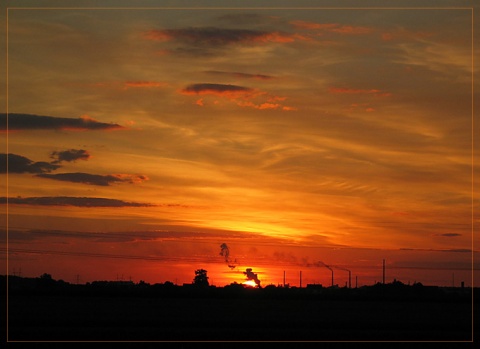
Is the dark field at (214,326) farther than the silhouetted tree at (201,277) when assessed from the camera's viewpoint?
No

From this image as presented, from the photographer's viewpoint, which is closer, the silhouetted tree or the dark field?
the dark field

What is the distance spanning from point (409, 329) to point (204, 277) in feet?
407

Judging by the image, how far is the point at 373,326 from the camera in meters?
54.3

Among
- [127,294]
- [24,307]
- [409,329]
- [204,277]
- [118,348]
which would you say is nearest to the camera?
[118,348]

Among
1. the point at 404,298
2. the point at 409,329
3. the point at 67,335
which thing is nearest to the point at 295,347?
the point at 67,335

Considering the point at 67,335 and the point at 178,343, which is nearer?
the point at 178,343

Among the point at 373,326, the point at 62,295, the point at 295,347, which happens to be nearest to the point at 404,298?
the point at 62,295

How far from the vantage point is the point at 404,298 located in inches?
4203

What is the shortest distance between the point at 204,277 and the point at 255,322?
120168 millimetres

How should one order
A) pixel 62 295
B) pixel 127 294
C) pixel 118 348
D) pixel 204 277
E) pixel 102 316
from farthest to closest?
pixel 204 277, pixel 127 294, pixel 62 295, pixel 102 316, pixel 118 348

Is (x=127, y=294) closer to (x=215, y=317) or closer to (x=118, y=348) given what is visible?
(x=215, y=317)

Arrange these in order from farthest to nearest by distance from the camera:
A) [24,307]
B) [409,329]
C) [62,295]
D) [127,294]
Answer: [127,294] < [62,295] < [24,307] < [409,329]

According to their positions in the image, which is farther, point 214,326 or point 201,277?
point 201,277

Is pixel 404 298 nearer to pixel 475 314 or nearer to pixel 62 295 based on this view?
pixel 475 314
